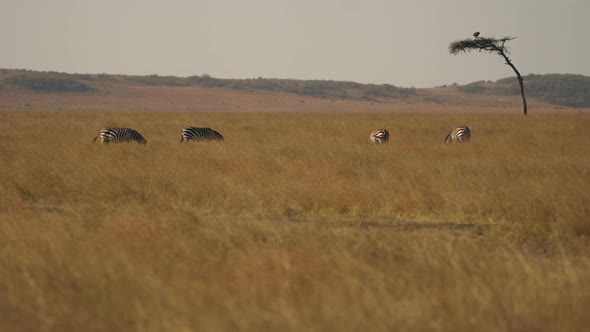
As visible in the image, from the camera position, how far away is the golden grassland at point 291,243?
4.34m

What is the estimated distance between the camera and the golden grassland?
434 centimetres

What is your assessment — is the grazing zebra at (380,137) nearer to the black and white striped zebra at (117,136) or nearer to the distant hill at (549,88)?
the black and white striped zebra at (117,136)

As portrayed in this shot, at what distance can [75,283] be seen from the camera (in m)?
5.07

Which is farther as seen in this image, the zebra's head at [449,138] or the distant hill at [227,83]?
the distant hill at [227,83]

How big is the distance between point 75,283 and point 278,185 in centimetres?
561

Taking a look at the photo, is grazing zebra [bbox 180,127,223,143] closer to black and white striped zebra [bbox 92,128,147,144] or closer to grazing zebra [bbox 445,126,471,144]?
black and white striped zebra [bbox 92,128,147,144]

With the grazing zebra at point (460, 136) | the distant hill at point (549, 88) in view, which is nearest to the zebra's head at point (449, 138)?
the grazing zebra at point (460, 136)

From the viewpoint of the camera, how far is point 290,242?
21.1ft

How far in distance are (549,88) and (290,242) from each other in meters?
111

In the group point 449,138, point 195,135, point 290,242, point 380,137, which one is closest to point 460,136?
point 449,138

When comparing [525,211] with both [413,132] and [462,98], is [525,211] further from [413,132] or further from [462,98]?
[462,98]

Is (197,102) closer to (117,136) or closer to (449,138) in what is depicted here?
(449,138)

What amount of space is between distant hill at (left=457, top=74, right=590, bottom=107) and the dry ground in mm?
95264

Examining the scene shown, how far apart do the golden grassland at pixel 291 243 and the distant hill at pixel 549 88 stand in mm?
95021
